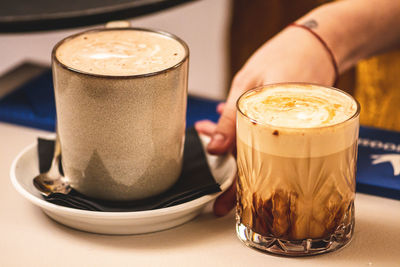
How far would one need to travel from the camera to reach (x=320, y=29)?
41.9 inches

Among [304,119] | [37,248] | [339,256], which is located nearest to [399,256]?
[339,256]

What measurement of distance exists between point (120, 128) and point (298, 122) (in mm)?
222

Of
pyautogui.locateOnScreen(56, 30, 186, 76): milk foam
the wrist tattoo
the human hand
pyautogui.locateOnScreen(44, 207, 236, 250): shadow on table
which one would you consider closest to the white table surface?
pyautogui.locateOnScreen(44, 207, 236, 250): shadow on table

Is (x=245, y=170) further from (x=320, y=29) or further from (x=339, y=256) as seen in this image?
(x=320, y=29)

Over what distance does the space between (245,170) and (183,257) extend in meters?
0.14

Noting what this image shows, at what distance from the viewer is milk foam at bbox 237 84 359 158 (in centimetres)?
63

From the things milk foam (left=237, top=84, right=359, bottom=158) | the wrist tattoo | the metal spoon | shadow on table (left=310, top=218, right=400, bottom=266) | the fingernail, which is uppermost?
milk foam (left=237, top=84, right=359, bottom=158)

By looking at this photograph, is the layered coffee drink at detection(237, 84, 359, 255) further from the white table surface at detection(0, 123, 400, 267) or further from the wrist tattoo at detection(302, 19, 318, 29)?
the wrist tattoo at detection(302, 19, 318, 29)

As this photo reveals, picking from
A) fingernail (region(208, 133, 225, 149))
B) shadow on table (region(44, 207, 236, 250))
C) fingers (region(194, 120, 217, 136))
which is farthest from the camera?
fingers (region(194, 120, 217, 136))

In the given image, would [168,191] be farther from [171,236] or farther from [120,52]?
[120,52]

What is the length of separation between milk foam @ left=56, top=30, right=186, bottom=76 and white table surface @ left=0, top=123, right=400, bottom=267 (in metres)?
0.22

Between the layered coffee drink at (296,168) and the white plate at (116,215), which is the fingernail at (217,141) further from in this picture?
the layered coffee drink at (296,168)

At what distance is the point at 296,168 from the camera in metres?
0.65

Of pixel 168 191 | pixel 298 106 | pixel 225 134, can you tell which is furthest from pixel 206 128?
pixel 298 106
